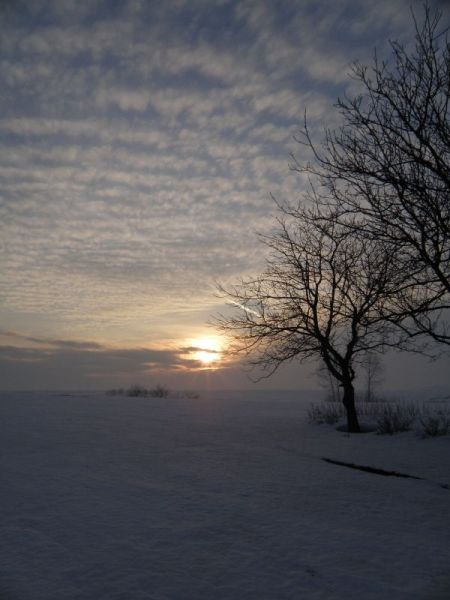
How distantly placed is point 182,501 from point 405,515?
7.59 ft

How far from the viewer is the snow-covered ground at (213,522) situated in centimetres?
316

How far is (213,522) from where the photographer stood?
4.27m

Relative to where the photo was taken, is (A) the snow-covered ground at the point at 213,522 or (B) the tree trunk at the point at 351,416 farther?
(B) the tree trunk at the point at 351,416

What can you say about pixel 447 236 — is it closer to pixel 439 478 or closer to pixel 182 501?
pixel 439 478

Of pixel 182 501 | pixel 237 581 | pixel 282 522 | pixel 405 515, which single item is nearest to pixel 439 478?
pixel 405 515

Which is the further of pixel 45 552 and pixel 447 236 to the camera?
pixel 447 236

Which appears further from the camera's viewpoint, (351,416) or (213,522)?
(351,416)

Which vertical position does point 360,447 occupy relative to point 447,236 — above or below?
below

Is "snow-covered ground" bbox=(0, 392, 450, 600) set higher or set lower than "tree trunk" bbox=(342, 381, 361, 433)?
lower

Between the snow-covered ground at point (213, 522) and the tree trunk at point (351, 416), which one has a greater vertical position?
the tree trunk at point (351, 416)

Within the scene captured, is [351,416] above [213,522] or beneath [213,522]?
above

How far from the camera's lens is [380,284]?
8750 millimetres

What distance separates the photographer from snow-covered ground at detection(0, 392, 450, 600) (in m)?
3.16

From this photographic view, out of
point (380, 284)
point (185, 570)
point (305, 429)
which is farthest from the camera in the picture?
point (305, 429)
